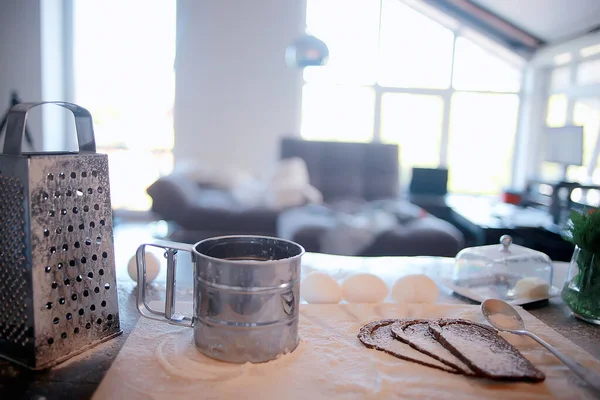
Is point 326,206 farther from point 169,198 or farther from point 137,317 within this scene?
point 137,317

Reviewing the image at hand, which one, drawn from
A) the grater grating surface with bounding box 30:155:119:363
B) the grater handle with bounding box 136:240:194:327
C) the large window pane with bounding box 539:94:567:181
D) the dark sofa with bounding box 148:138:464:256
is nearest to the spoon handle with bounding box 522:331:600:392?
the grater handle with bounding box 136:240:194:327

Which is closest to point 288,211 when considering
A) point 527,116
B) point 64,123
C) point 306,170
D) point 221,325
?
point 306,170

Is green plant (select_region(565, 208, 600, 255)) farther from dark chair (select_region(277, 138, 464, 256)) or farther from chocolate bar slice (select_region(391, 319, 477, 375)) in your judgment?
dark chair (select_region(277, 138, 464, 256))

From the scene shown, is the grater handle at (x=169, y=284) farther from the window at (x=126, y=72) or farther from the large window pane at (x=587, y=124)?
the window at (x=126, y=72)

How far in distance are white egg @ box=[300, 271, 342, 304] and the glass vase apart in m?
0.39

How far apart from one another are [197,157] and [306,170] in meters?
1.72

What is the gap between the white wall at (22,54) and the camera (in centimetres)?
397

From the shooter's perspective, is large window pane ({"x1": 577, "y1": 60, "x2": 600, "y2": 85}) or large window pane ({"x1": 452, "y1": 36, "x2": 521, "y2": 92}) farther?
large window pane ({"x1": 452, "y1": 36, "x2": 521, "y2": 92})

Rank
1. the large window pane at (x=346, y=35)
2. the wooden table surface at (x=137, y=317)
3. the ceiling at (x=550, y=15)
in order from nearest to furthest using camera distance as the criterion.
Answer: the wooden table surface at (x=137, y=317) < the ceiling at (x=550, y=15) < the large window pane at (x=346, y=35)

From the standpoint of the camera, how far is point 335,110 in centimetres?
488

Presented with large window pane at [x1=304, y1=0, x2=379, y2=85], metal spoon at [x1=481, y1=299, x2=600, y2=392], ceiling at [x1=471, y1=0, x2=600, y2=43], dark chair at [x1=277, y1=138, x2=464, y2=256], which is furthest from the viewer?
large window pane at [x1=304, y1=0, x2=379, y2=85]

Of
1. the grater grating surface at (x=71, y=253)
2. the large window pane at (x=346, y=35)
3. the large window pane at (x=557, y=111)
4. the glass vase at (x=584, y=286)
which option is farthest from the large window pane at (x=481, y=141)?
the grater grating surface at (x=71, y=253)

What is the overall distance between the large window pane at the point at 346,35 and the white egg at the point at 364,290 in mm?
4204

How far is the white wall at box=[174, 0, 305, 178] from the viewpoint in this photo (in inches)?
183
